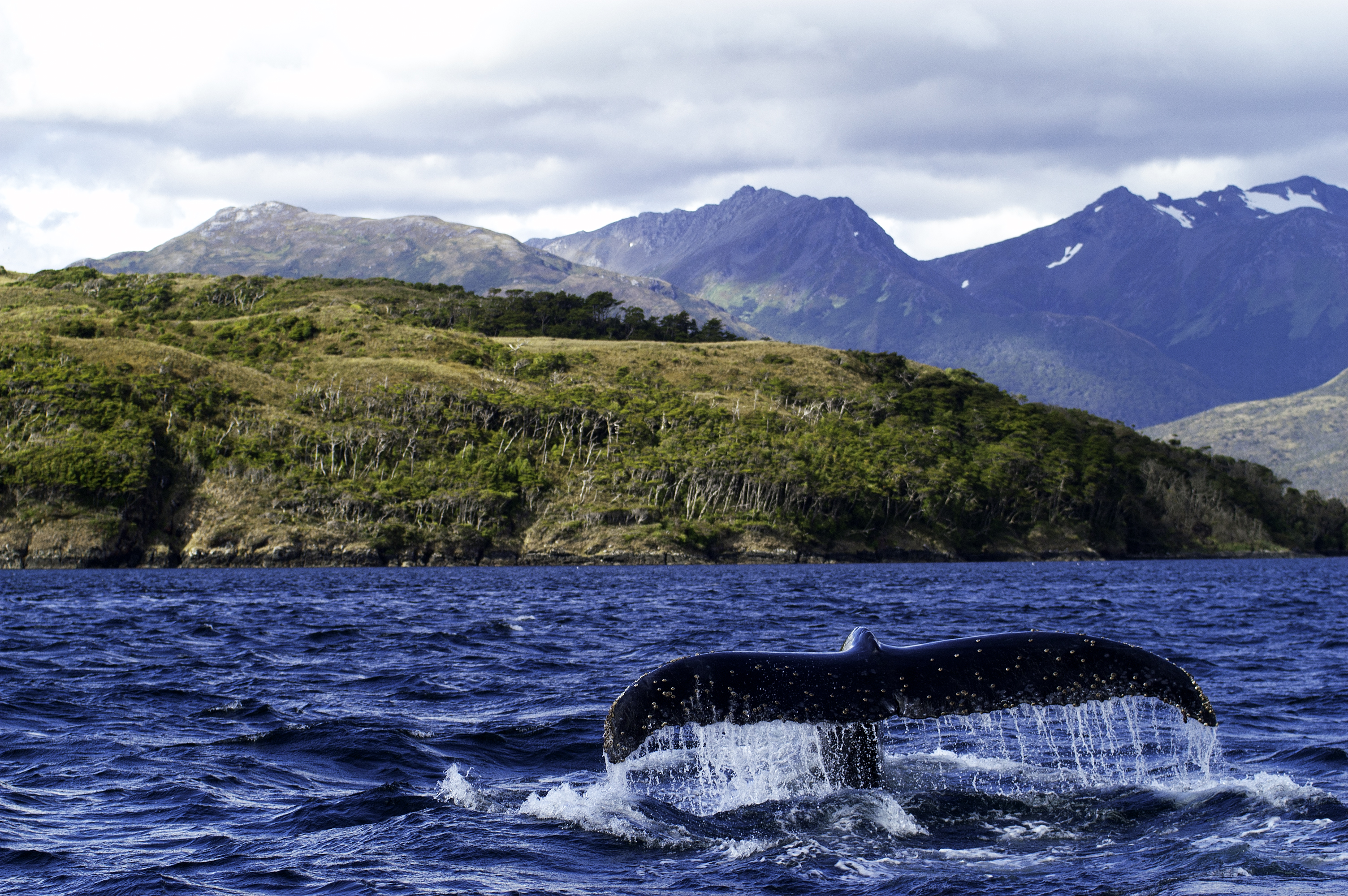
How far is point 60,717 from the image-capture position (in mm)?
16828

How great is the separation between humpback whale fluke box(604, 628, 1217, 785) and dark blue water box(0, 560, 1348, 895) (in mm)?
1421

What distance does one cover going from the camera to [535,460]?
139 m

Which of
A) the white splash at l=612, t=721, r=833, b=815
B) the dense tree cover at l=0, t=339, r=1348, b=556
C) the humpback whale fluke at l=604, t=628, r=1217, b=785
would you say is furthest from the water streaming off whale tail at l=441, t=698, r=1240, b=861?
the dense tree cover at l=0, t=339, r=1348, b=556

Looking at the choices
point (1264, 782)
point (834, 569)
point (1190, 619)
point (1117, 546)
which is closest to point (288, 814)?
point (1264, 782)

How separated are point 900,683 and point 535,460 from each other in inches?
5197

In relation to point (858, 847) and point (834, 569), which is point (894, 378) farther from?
point (858, 847)

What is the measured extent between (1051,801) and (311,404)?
136087 millimetres

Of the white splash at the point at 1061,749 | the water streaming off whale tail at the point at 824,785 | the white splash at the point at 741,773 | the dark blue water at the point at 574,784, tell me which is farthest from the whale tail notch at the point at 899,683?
the white splash at the point at 1061,749

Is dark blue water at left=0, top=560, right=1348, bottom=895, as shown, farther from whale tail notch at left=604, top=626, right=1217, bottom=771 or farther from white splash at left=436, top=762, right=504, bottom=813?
whale tail notch at left=604, top=626, right=1217, bottom=771

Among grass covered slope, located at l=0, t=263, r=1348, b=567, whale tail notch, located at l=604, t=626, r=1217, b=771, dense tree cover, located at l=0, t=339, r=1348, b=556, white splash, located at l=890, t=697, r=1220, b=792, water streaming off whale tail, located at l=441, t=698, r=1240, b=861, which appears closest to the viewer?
whale tail notch, located at l=604, t=626, r=1217, b=771

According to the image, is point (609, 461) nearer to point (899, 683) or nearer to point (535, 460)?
point (535, 460)

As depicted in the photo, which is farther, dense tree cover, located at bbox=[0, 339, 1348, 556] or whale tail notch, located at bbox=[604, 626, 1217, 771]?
dense tree cover, located at bbox=[0, 339, 1348, 556]

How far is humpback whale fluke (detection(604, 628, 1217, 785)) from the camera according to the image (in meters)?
7.51

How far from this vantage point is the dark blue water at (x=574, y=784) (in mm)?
9102
